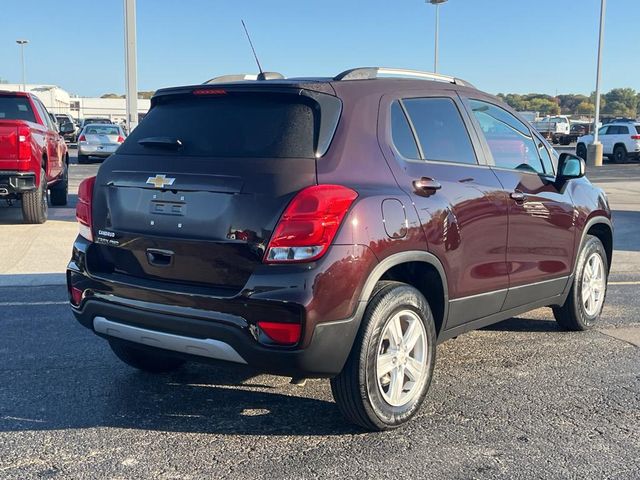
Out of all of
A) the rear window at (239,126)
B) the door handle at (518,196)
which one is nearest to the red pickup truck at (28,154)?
the rear window at (239,126)

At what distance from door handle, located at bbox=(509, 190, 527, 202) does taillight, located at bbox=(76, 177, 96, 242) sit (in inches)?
103

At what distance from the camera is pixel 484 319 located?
4570mm

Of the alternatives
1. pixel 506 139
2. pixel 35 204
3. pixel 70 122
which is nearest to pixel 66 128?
pixel 70 122

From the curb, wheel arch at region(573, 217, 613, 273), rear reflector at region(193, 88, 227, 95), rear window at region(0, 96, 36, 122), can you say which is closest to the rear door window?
wheel arch at region(573, 217, 613, 273)

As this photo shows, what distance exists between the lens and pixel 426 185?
3959 mm

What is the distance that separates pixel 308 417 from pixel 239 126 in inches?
64.0

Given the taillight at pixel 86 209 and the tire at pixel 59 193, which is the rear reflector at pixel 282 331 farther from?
the tire at pixel 59 193

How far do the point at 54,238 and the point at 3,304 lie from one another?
3.63 meters

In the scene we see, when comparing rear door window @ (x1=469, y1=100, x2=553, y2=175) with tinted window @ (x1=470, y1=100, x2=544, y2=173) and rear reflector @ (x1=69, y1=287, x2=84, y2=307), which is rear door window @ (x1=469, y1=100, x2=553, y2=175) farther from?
rear reflector @ (x1=69, y1=287, x2=84, y2=307)

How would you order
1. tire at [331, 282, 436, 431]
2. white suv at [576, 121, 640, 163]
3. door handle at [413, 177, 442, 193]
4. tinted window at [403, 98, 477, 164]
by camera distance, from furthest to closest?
white suv at [576, 121, 640, 163] < tinted window at [403, 98, 477, 164] < door handle at [413, 177, 442, 193] < tire at [331, 282, 436, 431]

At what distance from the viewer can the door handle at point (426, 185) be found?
3910 millimetres

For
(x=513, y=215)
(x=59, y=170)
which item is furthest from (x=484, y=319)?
(x=59, y=170)

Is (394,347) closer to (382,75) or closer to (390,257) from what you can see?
(390,257)

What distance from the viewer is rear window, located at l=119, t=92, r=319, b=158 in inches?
142
